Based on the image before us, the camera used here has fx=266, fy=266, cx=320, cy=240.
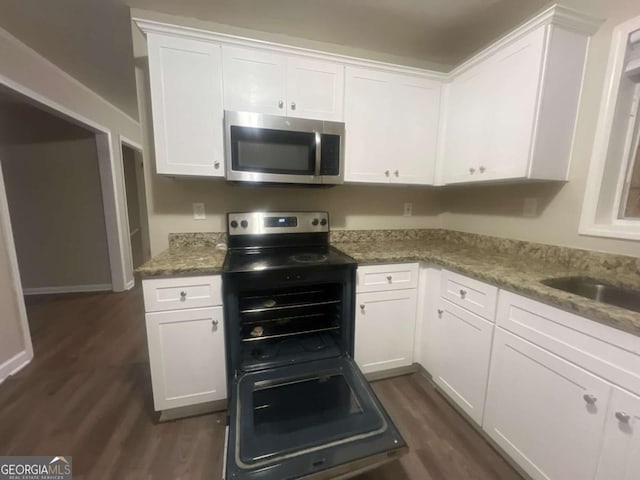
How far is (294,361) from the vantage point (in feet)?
4.83

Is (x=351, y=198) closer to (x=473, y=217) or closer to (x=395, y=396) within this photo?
(x=473, y=217)

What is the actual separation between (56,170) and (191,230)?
2.80 meters

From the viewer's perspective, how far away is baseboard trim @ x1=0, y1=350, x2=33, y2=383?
184cm

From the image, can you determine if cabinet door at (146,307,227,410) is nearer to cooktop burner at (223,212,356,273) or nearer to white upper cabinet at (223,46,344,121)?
cooktop burner at (223,212,356,273)

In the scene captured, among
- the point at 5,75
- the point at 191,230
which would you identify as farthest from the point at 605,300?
the point at 5,75

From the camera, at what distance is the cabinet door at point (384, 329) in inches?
68.5

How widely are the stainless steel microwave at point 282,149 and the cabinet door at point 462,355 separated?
1.11m

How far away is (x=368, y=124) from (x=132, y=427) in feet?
7.65

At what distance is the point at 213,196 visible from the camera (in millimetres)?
1897

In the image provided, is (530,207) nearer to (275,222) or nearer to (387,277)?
(387,277)

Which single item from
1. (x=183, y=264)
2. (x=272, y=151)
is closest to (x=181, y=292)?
(x=183, y=264)

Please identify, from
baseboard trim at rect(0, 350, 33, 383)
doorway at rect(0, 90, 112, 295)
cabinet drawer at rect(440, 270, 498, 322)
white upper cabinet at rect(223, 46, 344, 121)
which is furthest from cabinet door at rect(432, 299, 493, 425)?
doorway at rect(0, 90, 112, 295)

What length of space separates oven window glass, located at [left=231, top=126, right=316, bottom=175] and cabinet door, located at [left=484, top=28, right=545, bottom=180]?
1.08 meters

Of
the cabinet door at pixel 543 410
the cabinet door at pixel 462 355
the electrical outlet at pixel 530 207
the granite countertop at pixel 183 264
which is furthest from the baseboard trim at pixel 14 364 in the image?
the electrical outlet at pixel 530 207
